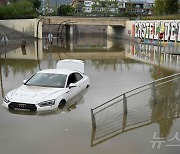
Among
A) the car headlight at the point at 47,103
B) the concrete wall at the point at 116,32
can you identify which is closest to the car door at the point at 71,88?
the car headlight at the point at 47,103

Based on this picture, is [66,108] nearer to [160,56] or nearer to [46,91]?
[46,91]

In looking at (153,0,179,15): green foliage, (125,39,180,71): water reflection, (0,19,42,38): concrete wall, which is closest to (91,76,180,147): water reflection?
(125,39,180,71): water reflection

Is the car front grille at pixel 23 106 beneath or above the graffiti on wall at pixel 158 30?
beneath

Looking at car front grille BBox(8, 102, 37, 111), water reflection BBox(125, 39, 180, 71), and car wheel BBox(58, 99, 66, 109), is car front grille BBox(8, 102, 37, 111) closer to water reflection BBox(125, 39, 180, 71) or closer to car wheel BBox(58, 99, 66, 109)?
car wheel BBox(58, 99, 66, 109)

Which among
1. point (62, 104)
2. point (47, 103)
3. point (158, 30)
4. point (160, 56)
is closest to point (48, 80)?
point (62, 104)

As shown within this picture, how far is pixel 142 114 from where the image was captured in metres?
11.3

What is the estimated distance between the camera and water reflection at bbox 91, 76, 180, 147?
9730 millimetres

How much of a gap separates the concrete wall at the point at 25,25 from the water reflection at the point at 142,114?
51078mm

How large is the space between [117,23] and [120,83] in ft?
165

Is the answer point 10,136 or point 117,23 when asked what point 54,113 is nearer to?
point 10,136

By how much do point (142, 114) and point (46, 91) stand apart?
361 cm

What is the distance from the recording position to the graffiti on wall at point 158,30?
1809 inches

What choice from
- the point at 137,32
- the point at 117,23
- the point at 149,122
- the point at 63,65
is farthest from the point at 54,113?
the point at 117,23

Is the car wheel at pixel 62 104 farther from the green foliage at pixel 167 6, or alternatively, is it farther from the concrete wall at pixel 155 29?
the green foliage at pixel 167 6
